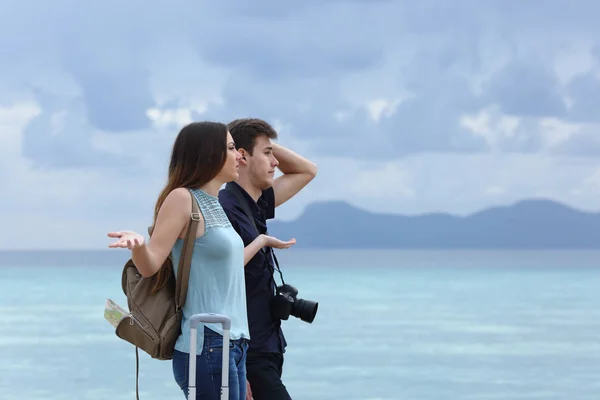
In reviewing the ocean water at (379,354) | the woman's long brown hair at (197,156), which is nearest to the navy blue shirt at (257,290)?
the woman's long brown hair at (197,156)

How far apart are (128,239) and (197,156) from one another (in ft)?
1.47

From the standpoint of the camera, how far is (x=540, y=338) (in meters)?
15.9

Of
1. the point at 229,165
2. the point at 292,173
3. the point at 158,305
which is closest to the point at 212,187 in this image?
the point at 229,165

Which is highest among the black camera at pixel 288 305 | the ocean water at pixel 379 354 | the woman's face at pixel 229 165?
the ocean water at pixel 379 354

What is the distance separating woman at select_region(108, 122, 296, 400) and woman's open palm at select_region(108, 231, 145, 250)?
54 mm

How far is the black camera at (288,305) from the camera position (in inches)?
151

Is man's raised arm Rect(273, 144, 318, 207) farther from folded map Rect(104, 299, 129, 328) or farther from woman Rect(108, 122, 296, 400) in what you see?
folded map Rect(104, 299, 129, 328)

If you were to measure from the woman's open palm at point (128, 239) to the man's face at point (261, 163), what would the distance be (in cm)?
101

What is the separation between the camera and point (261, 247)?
3703mm

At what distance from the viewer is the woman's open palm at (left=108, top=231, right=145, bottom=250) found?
2.88 m

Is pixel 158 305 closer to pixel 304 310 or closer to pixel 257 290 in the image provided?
pixel 257 290

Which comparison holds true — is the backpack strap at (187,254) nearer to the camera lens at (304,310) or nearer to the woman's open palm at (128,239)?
the woman's open palm at (128,239)

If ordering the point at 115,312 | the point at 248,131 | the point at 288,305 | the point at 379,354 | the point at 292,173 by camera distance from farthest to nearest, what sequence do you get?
the point at 379,354 < the point at 292,173 < the point at 248,131 < the point at 288,305 < the point at 115,312

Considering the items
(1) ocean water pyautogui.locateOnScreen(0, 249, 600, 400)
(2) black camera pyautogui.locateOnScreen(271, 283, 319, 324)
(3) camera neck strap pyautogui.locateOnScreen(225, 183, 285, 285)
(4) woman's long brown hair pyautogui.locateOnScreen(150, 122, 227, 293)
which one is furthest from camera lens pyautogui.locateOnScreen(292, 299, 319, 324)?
(1) ocean water pyautogui.locateOnScreen(0, 249, 600, 400)
